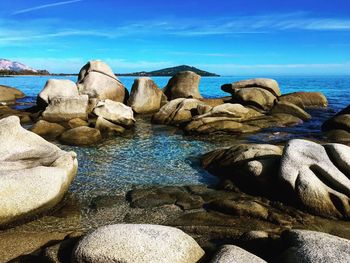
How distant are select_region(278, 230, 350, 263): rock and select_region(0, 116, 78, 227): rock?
536cm

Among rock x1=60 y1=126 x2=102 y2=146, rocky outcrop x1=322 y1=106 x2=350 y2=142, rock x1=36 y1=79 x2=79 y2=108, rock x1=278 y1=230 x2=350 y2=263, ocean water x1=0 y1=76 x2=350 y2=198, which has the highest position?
rock x1=36 y1=79 x2=79 y2=108

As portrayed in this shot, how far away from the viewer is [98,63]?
94.0 ft

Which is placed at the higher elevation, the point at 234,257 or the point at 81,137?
the point at 234,257

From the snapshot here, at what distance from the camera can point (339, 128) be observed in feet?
61.7

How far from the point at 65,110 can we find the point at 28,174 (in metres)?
13.3

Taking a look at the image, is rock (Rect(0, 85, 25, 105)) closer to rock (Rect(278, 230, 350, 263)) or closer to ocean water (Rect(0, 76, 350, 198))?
ocean water (Rect(0, 76, 350, 198))

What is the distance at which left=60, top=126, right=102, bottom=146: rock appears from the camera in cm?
1628

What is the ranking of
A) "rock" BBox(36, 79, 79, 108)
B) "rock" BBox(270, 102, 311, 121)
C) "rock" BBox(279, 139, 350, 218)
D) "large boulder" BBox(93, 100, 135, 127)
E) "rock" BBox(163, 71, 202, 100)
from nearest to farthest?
1. "rock" BBox(279, 139, 350, 218)
2. "large boulder" BBox(93, 100, 135, 127)
3. "rock" BBox(36, 79, 79, 108)
4. "rock" BBox(270, 102, 311, 121)
5. "rock" BBox(163, 71, 202, 100)

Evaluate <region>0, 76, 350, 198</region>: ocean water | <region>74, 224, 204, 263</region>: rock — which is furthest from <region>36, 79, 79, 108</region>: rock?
<region>74, 224, 204, 263</region>: rock

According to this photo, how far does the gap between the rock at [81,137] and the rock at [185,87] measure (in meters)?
14.9

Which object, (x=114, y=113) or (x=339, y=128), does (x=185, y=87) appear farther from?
(x=339, y=128)

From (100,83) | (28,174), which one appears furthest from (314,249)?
(100,83)

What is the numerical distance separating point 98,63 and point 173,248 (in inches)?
977

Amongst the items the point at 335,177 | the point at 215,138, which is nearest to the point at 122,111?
the point at 215,138
